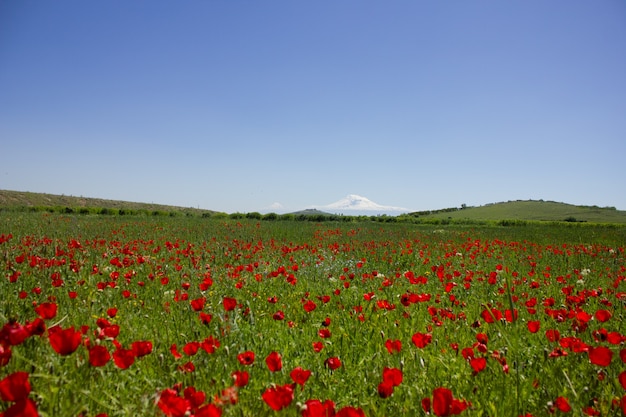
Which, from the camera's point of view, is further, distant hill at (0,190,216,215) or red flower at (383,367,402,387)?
distant hill at (0,190,216,215)

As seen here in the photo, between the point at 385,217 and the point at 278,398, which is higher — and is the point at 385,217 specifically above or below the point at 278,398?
above

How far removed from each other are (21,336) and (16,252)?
7467 millimetres

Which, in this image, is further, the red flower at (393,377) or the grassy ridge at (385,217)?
the grassy ridge at (385,217)

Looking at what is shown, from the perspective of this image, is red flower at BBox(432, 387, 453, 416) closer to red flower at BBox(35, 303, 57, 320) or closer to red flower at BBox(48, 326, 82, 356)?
red flower at BBox(48, 326, 82, 356)

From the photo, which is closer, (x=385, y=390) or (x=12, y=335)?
(x=12, y=335)

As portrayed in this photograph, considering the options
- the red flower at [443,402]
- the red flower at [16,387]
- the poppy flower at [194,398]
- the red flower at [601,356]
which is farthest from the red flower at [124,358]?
the red flower at [601,356]

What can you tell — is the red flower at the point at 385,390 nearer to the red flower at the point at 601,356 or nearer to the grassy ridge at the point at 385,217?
the red flower at the point at 601,356

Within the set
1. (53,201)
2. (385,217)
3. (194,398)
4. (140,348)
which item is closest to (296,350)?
(140,348)

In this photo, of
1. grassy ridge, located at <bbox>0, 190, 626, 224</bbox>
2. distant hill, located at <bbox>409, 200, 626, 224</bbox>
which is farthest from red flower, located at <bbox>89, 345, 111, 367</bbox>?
distant hill, located at <bbox>409, 200, 626, 224</bbox>

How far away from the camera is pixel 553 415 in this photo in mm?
2006

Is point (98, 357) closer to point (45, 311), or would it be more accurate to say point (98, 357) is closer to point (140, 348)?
point (140, 348)

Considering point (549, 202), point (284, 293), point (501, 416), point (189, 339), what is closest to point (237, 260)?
point (284, 293)

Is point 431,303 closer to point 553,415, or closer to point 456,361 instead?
point 456,361

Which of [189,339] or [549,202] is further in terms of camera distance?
[549,202]
